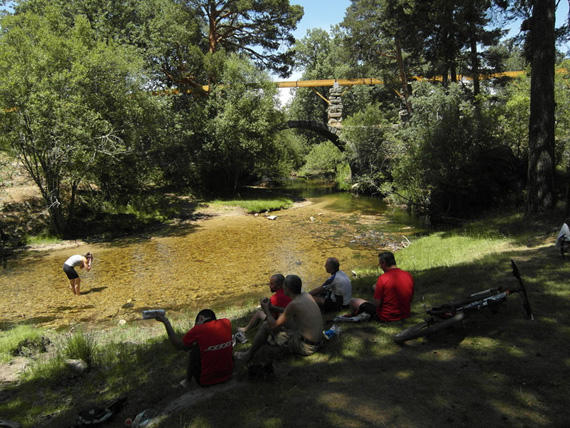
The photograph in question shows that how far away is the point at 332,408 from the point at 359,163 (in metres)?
30.8

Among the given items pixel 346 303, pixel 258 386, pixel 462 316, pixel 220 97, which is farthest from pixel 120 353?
pixel 220 97

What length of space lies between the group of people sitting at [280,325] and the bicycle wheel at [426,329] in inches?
33.7

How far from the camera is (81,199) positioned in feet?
65.9

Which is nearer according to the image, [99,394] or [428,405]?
[428,405]

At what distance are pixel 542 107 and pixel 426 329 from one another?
1102cm

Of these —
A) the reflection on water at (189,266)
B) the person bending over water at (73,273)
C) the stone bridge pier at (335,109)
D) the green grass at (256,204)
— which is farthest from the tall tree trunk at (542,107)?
the stone bridge pier at (335,109)

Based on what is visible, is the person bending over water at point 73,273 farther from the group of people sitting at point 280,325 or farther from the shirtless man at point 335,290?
the shirtless man at point 335,290

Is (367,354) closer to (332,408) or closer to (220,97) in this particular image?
(332,408)

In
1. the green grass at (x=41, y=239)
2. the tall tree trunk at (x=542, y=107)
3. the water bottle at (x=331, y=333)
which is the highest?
the tall tree trunk at (x=542, y=107)

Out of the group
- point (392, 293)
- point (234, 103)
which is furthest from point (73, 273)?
point (234, 103)

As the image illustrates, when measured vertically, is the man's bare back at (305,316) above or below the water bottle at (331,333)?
above

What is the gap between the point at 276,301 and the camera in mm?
6203

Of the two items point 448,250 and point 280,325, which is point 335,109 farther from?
point 280,325

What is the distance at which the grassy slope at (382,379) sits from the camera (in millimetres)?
3461
